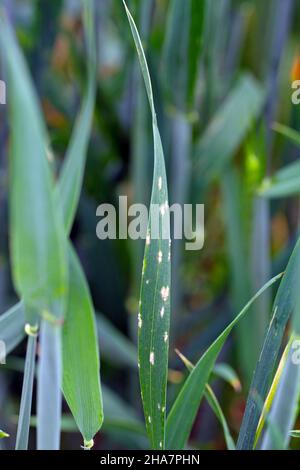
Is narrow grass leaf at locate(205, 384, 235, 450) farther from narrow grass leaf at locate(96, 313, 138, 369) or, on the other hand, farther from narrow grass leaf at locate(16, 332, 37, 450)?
narrow grass leaf at locate(96, 313, 138, 369)

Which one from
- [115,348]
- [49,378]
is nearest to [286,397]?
[49,378]

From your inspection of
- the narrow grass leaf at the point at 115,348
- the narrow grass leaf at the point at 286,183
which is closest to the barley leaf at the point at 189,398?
the narrow grass leaf at the point at 286,183

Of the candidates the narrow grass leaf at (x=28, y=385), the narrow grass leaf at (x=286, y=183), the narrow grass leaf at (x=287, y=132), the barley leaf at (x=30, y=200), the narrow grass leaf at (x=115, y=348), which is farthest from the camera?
the narrow grass leaf at (x=115, y=348)

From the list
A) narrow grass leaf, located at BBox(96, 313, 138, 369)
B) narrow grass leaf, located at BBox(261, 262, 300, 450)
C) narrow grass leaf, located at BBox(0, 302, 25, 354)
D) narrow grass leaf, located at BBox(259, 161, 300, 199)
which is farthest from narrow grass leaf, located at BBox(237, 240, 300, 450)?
narrow grass leaf, located at BBox(96, 313, 138, 369)

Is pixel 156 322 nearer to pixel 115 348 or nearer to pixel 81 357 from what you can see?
pixel 81 357

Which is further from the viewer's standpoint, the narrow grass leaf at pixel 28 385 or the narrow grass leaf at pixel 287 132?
the narrow grass leaf at pixel 287 132

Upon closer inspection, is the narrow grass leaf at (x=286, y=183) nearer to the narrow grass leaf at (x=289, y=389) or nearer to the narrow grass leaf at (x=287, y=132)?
the narrow grass leaf at (x=287, y=132)

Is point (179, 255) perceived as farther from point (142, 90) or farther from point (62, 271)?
point (62, 271)
